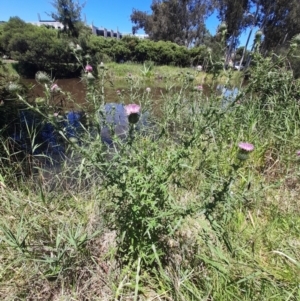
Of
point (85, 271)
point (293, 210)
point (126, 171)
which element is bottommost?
point (85, 271)

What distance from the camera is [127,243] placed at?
151 centimetres

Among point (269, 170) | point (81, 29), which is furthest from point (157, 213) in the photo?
point (81, 29)

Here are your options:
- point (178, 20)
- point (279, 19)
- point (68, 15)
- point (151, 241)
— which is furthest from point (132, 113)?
point (178, 20)

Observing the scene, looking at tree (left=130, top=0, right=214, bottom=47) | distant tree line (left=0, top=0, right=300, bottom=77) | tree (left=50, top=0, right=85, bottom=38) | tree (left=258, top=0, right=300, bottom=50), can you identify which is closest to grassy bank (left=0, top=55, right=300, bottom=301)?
distant tree line (left=0, top=0, right=300, bottom=77)

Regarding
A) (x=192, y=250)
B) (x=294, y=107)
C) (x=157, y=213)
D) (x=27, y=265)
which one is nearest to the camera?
(x=157, y=213)

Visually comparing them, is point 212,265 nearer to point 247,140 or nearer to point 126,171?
point 126,171

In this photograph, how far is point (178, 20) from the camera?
32938mm

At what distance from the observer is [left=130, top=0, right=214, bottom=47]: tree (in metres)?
31.8

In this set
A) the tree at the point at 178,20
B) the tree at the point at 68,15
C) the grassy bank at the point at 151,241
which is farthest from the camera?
the tree at the point at 178,20

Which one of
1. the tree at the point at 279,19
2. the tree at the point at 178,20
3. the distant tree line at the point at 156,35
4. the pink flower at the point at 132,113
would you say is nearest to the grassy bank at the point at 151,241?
the pink flower at the point at 132,113

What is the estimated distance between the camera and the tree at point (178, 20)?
104 feet

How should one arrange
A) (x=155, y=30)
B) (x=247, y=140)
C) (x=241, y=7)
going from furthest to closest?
1. (x=155, y=30)
2. (x=241, y=7)
3. (x=247, y=140)

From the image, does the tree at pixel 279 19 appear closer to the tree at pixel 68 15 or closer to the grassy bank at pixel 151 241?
the tree at pixel 68 15

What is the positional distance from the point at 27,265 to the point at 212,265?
45.3 inches
